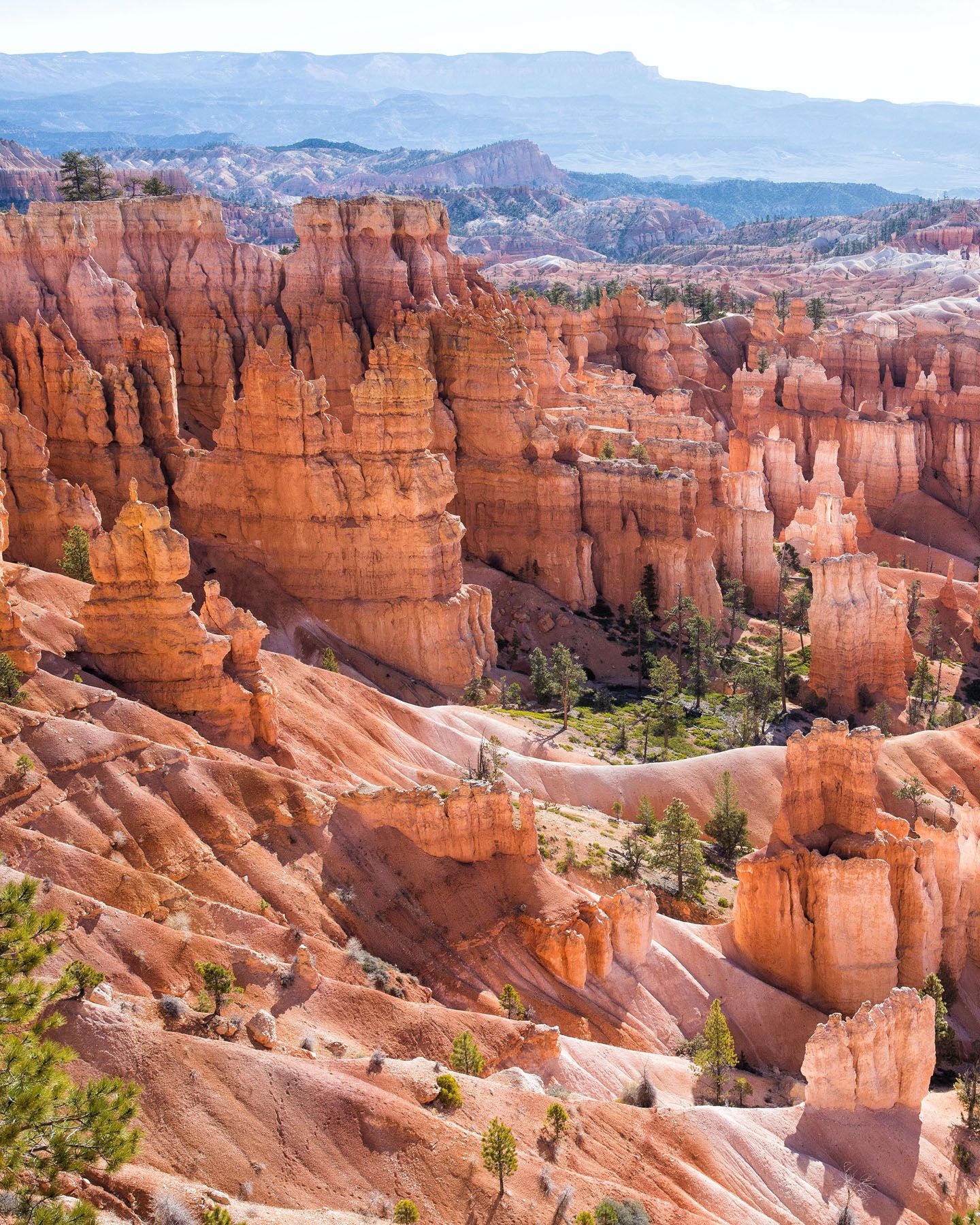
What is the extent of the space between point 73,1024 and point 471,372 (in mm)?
46331

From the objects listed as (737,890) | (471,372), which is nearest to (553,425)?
(471,372)

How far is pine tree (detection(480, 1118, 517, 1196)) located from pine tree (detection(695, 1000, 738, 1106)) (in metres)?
9.50

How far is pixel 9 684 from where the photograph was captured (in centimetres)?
2705

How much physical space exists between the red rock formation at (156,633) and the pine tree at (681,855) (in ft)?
39.6

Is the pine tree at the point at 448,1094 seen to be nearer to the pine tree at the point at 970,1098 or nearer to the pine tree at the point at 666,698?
the pine tree at the point at 970,1098

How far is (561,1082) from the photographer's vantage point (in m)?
25.0

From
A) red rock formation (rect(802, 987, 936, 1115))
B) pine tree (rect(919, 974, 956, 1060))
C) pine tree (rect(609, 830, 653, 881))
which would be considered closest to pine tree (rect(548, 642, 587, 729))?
pine tree (rect(609, 830, 653, 881))

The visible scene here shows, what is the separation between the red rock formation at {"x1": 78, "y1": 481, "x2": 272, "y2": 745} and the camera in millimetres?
30938

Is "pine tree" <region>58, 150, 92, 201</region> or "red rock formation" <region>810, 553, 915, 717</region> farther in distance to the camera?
"pine tree" <region>58, 150, 92, 201</region>

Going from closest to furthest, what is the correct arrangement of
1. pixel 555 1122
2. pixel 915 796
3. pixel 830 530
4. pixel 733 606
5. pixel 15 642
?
pixel 555 1122, pixel 15 642, pixel 915 796, pixel 733 606, pixel 830 530

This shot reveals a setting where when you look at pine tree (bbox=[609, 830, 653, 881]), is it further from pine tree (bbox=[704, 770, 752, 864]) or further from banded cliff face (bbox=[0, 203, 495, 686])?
banded cliff face (bbox=[0, 203, 495, 686])

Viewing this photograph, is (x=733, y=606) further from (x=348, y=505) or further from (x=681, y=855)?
(x=681, y=855)

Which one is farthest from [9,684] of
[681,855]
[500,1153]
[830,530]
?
[830,530]

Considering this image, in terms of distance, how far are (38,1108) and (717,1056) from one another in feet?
58.2
